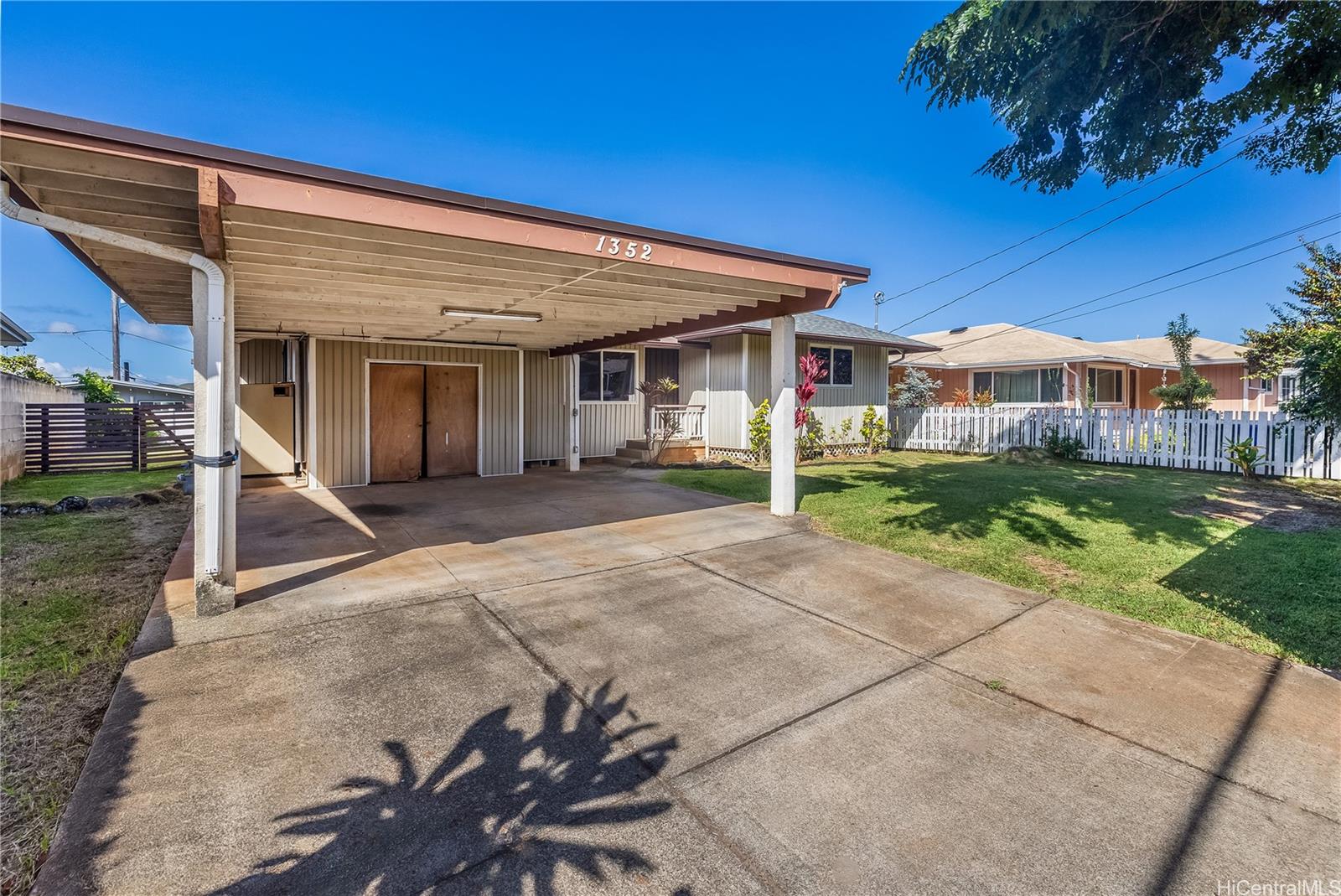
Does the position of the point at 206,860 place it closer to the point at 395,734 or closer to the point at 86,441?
the point at 395,734

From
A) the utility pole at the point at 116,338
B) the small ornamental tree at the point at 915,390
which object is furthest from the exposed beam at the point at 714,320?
the utility pole at the point at 116,338

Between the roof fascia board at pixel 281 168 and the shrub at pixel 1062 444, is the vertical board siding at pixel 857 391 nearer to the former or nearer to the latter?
the shrub at pixel 1062 444

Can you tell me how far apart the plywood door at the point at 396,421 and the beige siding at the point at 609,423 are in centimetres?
349

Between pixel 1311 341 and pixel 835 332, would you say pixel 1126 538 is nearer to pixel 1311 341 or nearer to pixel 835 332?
pixel 1311 341

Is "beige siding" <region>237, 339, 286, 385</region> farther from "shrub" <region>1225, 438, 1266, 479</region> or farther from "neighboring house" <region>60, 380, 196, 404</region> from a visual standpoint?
"shrub" <region>1225, 438, 1266, 479</region>

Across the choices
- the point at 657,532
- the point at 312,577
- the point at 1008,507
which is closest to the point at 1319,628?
the point at 1008,507

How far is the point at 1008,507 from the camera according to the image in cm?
748

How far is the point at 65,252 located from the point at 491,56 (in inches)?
316

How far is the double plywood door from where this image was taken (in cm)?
1005

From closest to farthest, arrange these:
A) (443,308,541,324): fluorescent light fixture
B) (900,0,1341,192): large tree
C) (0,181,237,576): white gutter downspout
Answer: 1. (0,181,237,576): white gutter downspout
2. (900,0,1341,192): large tree
3. (443,308,541,324): fluorescent light fixture

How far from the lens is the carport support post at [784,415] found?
22.6 ft

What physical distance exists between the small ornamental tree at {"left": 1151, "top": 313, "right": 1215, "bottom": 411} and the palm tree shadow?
19.9 meters

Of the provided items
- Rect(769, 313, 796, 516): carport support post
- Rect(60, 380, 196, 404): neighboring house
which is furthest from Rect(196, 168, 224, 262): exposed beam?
Rect(60, 380, 196, 404): neighboring house

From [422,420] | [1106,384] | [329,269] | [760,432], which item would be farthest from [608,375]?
[1106,384]
